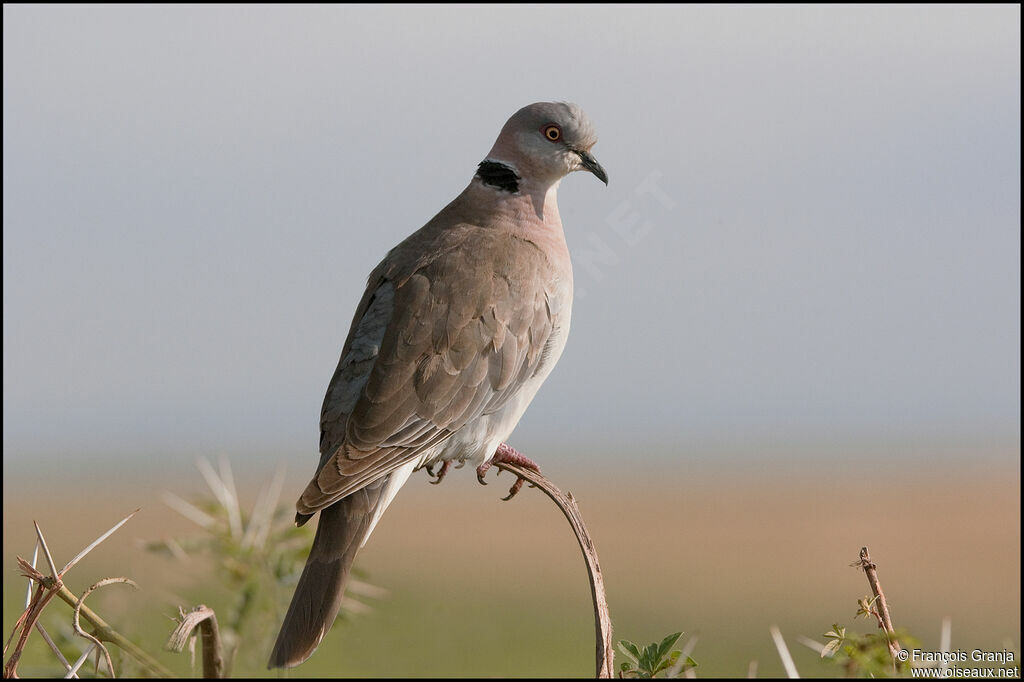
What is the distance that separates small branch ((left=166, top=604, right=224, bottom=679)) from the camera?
1.96 meters

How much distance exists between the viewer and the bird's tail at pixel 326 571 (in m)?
3.17

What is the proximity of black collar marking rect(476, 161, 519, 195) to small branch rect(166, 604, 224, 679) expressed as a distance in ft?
9.27

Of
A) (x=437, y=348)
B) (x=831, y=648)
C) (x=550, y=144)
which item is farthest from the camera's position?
(x=550, y=144)

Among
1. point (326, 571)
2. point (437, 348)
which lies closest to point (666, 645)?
point (326, 571)

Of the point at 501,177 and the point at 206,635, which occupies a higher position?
the point at 501,177

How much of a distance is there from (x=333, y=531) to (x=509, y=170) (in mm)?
1887

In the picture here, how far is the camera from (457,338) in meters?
4.16

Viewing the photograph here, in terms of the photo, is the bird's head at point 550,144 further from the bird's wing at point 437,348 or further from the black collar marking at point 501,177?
the bird's wing at point 437,348

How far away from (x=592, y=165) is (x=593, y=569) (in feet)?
9.50

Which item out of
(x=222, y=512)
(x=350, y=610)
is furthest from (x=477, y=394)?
(x=222, y=512)

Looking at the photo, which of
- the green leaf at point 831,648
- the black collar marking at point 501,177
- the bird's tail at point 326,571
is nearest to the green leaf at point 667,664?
the green leaf at point 831,648

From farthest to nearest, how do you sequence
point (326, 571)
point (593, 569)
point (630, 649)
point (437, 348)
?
1. point (437, 348)
2. point (326, 571)
3. point (593, 569)
4. point (630, 649)

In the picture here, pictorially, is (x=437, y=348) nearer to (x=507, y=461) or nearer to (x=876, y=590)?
(x=507, y=461)

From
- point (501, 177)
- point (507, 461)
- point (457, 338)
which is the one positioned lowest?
point (507, 461)
